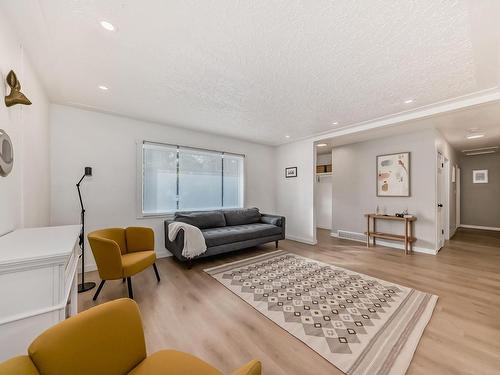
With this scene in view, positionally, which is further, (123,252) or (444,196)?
(444,196)

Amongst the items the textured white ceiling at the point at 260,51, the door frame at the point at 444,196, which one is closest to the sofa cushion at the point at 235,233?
the textured white ceiling at the point at 260,51

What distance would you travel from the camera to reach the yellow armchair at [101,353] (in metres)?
0.72

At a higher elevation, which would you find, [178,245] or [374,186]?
[374,186]

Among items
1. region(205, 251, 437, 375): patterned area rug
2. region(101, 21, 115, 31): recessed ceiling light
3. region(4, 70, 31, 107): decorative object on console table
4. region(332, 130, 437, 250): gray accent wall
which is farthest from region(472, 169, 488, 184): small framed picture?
region(4, 70, 31, 107): decorative object on console table

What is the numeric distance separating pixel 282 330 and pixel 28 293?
1.81 meters

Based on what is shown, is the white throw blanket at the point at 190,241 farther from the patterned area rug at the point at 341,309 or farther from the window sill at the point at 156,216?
the window sill at the point at 156,216

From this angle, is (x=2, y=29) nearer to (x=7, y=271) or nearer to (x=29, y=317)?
(x=7, y=271)

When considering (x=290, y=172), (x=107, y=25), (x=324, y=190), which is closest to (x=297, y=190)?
(x=290, y=172)

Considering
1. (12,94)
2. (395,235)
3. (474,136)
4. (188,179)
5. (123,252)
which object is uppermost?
(474,136)

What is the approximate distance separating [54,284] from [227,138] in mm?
4185

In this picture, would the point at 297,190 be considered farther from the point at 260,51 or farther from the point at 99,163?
the point at 99,163

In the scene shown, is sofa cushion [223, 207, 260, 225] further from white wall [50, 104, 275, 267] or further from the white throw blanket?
white wall [50, 104, 275, 267]

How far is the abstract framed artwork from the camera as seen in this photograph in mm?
4388

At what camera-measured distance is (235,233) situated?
3.83 metres
